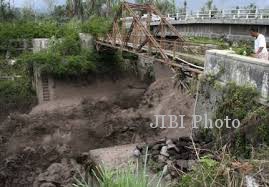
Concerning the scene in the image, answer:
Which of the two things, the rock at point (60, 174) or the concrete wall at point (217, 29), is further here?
the concrete wall at point (217, 29)

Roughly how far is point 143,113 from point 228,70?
1014cm

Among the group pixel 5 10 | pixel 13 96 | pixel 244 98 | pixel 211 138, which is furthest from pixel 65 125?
pixel 5 10

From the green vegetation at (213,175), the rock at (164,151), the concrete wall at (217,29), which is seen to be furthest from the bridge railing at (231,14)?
the green vegetation at (213,175)

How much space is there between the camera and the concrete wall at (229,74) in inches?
338

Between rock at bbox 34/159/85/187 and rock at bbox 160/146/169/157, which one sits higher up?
rock at bbox 160/146/169/157

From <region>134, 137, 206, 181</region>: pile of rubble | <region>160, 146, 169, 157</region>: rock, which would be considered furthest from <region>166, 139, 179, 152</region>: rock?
<region>160, 146, 169, 157</region>: rock

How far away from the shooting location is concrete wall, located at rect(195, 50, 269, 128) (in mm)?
8578

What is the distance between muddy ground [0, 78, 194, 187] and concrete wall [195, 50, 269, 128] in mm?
3405

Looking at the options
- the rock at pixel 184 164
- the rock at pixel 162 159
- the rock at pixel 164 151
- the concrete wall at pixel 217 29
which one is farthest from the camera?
the concrete wall at pixel 217 29

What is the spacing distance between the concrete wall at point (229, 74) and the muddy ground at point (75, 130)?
3405 mm

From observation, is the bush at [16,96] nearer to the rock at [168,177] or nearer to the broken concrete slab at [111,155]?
the broken concrete slab at [111,155]

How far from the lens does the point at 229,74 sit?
9.86 m

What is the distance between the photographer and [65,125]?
60.8 ft

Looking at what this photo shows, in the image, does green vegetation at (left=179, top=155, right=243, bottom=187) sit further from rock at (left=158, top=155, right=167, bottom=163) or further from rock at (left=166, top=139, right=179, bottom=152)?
rock at (left=166, top=139, right=179, bottom=152)
